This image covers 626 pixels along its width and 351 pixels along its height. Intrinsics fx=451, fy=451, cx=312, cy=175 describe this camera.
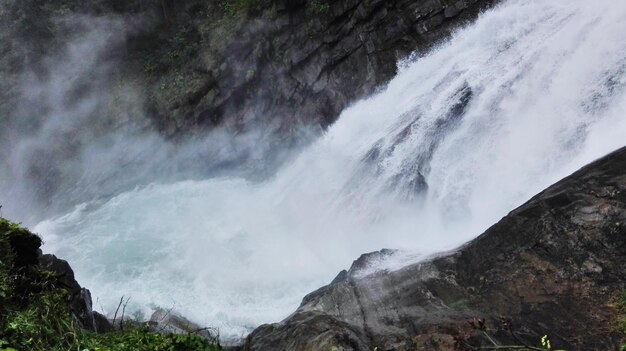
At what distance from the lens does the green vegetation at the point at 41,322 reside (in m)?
4.46

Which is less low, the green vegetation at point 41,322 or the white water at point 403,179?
the white water at point 403,179

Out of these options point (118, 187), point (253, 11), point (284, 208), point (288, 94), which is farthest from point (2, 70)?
→ point (284, 208)

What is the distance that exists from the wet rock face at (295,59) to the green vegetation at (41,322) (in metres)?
13.5

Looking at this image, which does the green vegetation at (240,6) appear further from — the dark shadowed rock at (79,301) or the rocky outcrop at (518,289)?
the rocky outcrop at (518,289)

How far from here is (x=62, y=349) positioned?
177 inches

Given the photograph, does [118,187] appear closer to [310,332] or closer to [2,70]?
[2,70]

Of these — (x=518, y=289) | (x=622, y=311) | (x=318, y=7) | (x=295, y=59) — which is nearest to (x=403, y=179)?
(x=518, y=289)

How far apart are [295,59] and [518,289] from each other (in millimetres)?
13522

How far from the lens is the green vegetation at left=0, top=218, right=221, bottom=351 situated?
176 inches

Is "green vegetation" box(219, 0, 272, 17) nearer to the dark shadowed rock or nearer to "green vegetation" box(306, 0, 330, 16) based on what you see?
"green vegetation" box(306, 0, 330, 16)

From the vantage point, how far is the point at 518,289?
7.02 metres

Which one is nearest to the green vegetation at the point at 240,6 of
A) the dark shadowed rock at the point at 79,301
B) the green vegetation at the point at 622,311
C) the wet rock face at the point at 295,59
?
the wet rock face at the point at 295,59

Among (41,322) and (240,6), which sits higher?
(240,6)

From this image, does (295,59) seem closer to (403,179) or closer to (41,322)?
(403,179)
